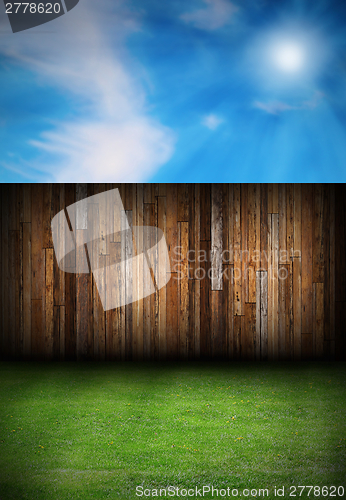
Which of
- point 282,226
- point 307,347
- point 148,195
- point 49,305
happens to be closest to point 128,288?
point 49,305

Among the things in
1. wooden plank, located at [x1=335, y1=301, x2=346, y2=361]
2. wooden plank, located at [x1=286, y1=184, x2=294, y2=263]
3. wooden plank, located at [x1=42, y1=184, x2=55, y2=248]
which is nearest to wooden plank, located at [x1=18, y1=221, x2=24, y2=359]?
wooden plank, located at [x1=42, y1=184, x2=55, y2=248]

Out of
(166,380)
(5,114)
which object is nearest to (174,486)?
(166,380)

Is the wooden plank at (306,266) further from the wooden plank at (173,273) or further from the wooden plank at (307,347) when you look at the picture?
the wooden plank at (173,273)

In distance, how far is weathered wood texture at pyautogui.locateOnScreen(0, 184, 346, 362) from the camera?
3.92m

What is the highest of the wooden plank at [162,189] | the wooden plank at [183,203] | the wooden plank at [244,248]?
the wooden plank at [162,189]

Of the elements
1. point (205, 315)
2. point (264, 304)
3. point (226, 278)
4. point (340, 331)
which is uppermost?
point (226, 278)

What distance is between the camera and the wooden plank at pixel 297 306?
3910mm

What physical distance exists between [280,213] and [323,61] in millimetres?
1740

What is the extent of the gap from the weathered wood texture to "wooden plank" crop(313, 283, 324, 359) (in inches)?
0.5

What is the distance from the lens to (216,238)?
3.94 metres

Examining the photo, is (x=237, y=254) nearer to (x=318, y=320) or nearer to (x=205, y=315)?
(x=205, y=315)

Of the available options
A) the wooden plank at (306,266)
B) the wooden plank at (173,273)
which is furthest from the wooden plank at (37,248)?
the wooden plank at (306,266)

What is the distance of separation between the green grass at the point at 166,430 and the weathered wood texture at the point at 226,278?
39 centimetres

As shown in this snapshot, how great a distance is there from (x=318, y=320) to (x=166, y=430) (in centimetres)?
244
